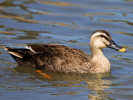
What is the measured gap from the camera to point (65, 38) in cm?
1337

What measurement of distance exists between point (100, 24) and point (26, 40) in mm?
3421

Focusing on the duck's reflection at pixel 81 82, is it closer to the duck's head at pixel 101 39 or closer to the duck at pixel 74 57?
the duck at pixel 74 57

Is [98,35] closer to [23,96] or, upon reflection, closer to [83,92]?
[83,92]

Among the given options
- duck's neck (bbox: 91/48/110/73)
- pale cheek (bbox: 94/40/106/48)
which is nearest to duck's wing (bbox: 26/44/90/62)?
duck's neck (bbox: 91/48/110/73)

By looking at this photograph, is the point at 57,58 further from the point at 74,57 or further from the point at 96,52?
the point at 96,52

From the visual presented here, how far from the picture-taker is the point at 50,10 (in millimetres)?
16641

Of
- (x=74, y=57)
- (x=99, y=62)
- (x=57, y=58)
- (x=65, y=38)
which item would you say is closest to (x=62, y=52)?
(x=57, y=58)

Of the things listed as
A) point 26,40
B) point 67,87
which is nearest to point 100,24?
point 26,40

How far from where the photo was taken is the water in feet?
29.9

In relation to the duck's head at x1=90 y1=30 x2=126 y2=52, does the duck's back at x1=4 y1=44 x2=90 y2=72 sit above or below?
below

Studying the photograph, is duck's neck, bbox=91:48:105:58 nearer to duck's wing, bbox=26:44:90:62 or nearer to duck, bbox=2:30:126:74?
duck, bbox=2:30:126:74

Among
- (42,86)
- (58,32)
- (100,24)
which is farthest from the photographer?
(100,24)

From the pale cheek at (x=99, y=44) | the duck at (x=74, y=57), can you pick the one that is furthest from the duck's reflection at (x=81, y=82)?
the pale cheek at (x=99, y=44)

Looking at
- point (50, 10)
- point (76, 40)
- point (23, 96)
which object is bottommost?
point (23, 96)
